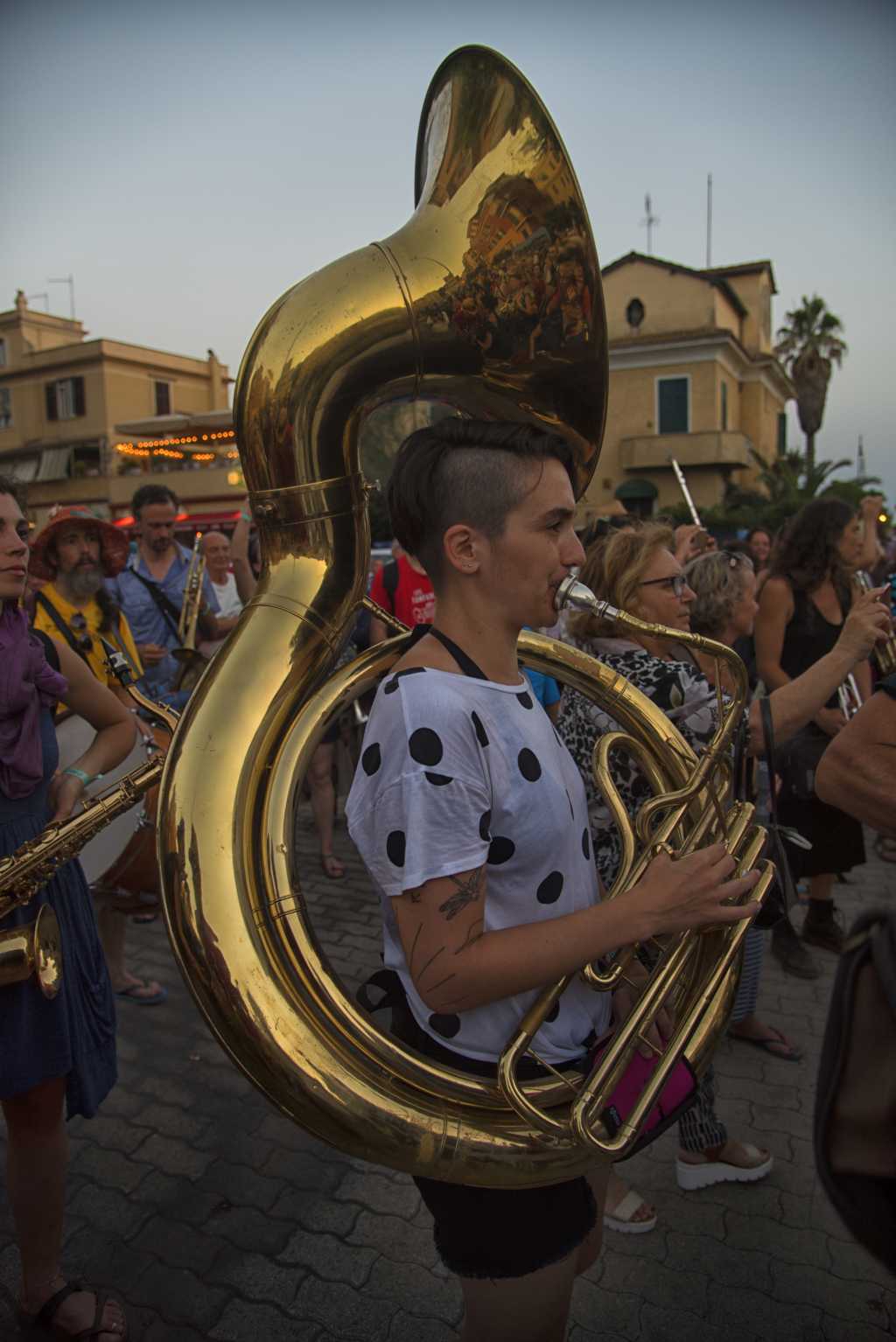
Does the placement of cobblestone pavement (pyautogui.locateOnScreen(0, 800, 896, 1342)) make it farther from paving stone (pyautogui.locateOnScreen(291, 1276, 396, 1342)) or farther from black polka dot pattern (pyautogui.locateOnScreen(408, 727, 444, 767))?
black polka dot pattern (pyautogui.locateOnScreen(408, 727, 444, 767))

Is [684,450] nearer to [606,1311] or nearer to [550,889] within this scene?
[606,1311]

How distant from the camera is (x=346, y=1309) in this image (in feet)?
6.89

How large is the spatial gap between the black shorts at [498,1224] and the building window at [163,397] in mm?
39668

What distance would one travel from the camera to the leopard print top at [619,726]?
2186mm

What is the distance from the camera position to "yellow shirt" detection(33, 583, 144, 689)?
11.0ft

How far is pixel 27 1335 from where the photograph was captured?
78.2 inches

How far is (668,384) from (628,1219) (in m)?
32.5

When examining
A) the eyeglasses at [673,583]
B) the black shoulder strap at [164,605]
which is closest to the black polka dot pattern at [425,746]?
the eyeglasses at [673,583]

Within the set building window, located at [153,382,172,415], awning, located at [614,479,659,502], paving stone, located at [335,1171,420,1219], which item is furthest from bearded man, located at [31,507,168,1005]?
building window, located at [153,382,172,415]

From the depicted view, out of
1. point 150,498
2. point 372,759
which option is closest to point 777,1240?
point 372,759

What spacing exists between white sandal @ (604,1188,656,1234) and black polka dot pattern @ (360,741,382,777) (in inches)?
71.1

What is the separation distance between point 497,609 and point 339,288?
1.91 ft

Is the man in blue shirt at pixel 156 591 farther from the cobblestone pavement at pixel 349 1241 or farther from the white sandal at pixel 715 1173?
the white sandal at pixel 715 1173

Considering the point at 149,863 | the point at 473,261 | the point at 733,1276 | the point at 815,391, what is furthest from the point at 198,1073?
the point at 815,391
